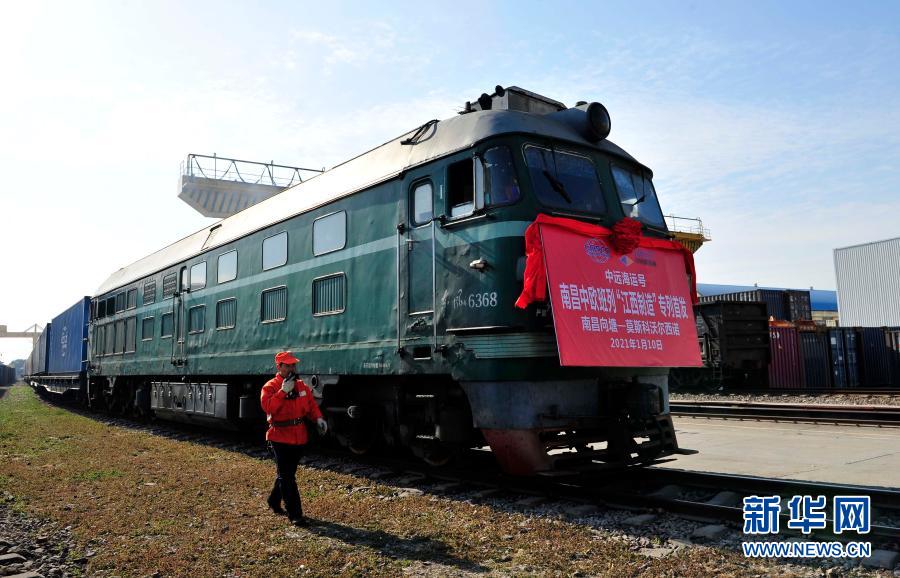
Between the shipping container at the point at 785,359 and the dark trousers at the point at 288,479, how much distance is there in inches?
856

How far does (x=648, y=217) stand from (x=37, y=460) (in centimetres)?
1007

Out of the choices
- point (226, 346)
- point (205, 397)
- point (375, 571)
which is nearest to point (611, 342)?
point (375, 571)

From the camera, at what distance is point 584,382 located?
23.5 feet

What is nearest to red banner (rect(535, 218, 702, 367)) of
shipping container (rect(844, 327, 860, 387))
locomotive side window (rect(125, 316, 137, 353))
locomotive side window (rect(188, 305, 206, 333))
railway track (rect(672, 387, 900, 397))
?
locomotive side window (rect(188, 305, 206, 333))

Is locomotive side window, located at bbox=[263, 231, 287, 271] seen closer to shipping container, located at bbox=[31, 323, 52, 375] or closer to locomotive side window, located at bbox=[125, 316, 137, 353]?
locomotive side window, located at bbox=[125, 316, 137, 353]

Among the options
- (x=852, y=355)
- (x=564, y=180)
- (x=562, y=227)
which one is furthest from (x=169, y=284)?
(x=852, y=355)

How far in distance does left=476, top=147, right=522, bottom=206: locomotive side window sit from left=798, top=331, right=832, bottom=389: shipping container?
21.8 metres

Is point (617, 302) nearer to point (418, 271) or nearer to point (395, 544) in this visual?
point (418, 271)

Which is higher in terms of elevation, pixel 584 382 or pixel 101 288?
pixel 101 288

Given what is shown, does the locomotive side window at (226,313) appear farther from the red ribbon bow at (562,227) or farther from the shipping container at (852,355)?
the shipping container at (852,355)

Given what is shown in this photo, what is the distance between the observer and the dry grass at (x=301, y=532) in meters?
5.03

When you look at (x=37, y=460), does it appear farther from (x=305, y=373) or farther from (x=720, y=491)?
(x=720, y=491)

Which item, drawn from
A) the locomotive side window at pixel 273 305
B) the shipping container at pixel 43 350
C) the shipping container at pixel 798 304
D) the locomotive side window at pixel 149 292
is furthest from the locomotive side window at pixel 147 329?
the shipping container at pixel 798 304

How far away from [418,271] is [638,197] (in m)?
2.91
